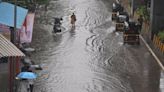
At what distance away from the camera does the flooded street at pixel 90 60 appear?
27078mm

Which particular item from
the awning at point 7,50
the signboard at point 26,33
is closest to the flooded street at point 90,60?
the signboard at point 26,33

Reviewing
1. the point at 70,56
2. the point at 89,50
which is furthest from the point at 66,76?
the point at 89,50

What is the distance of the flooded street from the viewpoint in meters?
27.1

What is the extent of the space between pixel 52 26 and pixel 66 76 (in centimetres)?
1870

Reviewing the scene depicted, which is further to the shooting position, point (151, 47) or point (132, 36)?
point (132, 36)

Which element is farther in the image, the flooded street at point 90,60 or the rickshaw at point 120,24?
the rickshaw at point 120,24

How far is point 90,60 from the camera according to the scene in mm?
33469

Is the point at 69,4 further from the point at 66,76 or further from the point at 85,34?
the point at 66,76

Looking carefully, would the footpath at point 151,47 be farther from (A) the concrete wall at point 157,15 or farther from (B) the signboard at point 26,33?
Result: (B) the signboard at point 26,33

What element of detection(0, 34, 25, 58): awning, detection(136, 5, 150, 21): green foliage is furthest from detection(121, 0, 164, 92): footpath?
detection(0, 34, 25, 58): awning

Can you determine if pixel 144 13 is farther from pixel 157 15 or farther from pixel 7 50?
pixel 7 50

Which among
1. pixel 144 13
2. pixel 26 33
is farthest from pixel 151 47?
pixel 26 33

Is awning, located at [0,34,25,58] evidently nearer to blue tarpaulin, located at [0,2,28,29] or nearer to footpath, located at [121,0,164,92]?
blue tarpaulin, located at [0,2,28,29]

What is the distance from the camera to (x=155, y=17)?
4331 centimetres
